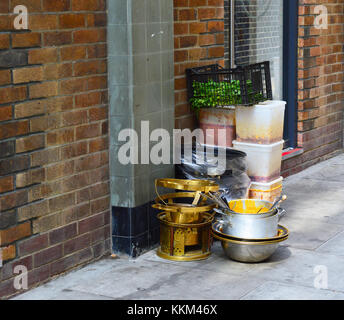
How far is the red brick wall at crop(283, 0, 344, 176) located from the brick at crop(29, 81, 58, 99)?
13.5 feet

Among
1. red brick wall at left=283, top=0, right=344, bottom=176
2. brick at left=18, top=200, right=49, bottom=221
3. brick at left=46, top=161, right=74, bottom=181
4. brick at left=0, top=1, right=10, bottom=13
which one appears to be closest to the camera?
brick at left=0, top=1, right=10, bottom=13

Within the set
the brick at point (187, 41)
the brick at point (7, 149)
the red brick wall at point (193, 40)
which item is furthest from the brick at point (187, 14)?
the brick at point (7, 149)

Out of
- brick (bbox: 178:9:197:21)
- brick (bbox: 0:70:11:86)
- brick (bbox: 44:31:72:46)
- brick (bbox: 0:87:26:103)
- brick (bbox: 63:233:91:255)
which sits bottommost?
brick (bbox: 63:233:91:255)

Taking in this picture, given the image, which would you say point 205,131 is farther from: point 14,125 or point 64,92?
point 14,125

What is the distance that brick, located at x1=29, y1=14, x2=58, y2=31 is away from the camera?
515 centimetres

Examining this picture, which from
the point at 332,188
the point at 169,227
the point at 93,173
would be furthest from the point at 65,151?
the point at 332,188

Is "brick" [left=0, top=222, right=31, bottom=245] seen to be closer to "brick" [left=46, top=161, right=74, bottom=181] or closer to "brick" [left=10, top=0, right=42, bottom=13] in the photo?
"brick" [left=46, top=161, right=74, bottom=181]

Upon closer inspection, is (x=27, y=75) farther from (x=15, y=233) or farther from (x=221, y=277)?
(x=221, y=277)

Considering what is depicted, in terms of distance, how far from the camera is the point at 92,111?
19.0 ft

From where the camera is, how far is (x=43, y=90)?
17.4 feet

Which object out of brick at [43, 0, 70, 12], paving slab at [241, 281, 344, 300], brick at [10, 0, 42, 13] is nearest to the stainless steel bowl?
paving slab at [241, 281, 344, 300]

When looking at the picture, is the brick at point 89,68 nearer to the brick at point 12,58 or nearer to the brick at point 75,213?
the brick at point 12,58

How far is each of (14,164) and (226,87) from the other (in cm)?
222

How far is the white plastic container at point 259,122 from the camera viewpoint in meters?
6.70
